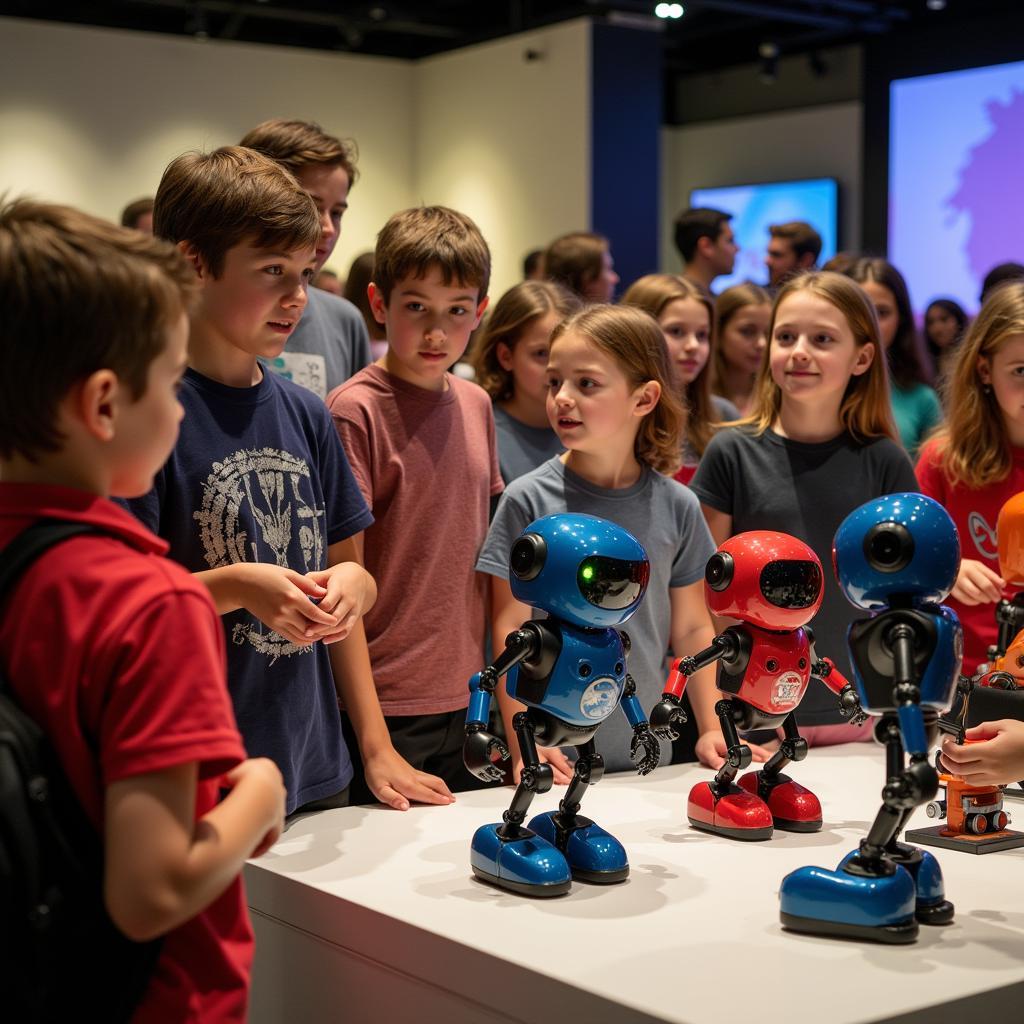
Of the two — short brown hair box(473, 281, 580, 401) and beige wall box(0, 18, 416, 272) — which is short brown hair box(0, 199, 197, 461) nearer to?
short brown hair box(473, 281, 580, 401)

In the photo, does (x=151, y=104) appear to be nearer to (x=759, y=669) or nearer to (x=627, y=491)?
(x=627, y=491)

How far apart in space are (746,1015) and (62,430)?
2.82 ft

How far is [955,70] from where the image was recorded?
8.76 metres

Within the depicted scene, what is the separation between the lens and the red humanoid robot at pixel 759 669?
6.34ft

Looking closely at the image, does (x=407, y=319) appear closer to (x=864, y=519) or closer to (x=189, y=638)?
(x=864, y=519)

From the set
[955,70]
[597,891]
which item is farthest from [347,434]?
[955,70]

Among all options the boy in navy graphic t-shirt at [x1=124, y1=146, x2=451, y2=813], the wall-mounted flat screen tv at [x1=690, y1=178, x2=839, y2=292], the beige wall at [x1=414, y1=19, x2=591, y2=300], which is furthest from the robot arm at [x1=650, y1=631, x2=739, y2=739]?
the wall-mounted flat screen tv at [x1=690, y1=178, x2=839, y2=292]

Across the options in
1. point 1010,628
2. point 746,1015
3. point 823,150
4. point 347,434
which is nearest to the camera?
point 746,1015

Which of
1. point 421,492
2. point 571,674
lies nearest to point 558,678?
point 571,674

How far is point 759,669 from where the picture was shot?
1.96m

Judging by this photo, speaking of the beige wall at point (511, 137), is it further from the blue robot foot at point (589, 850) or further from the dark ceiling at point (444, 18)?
the blue robot foot at point (589, 850)

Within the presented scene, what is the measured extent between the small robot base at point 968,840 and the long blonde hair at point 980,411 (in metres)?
0.97

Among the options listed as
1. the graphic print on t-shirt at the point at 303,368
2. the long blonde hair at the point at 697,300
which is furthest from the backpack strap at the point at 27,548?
the long blonde hair at the point at 697,300

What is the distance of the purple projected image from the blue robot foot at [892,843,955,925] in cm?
733
